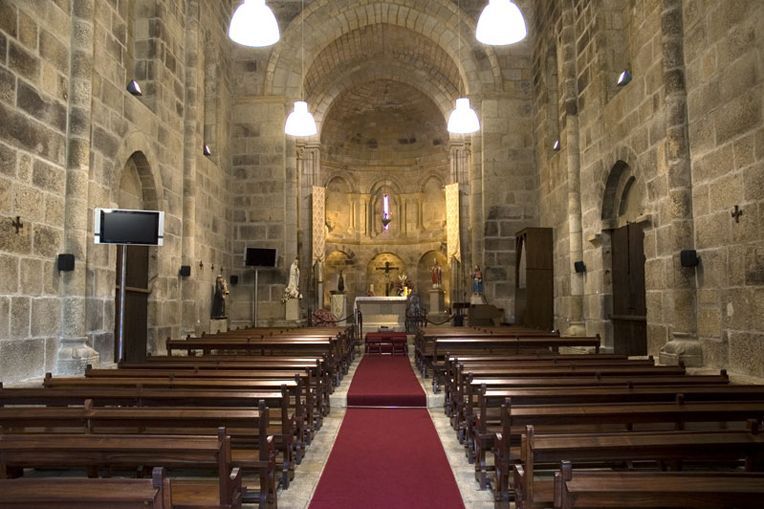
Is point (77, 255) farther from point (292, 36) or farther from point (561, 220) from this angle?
point (292, 36)

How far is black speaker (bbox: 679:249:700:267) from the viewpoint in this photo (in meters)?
7.82

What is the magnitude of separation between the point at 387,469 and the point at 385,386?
3.98 m

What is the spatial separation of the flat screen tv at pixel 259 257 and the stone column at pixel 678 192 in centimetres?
1023

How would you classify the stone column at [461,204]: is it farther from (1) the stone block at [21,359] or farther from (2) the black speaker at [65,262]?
(1) the stone block at [21,359]

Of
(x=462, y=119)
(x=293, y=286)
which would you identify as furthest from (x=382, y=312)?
(x=462, y=119)

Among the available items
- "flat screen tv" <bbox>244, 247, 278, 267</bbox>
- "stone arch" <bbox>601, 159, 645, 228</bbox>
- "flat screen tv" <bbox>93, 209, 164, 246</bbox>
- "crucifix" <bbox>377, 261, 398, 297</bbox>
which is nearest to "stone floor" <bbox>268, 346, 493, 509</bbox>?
"flat screen tv" <bbox>93, 209, 164, 246</bbox>

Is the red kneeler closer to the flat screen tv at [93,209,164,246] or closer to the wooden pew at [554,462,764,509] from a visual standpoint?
the flat screen tv at [93,209,164,246]

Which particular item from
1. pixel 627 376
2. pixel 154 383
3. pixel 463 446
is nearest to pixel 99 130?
pixel 154 383

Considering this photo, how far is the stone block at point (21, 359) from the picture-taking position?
6.56m

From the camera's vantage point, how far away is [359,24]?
17.7m

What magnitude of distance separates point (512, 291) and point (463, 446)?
11129 millimetres

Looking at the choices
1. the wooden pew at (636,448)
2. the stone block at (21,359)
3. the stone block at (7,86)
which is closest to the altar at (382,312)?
the stone block at (21,359)

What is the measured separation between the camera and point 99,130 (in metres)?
8.86

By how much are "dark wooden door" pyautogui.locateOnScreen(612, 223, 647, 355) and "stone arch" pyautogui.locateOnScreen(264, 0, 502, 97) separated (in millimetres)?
7433
